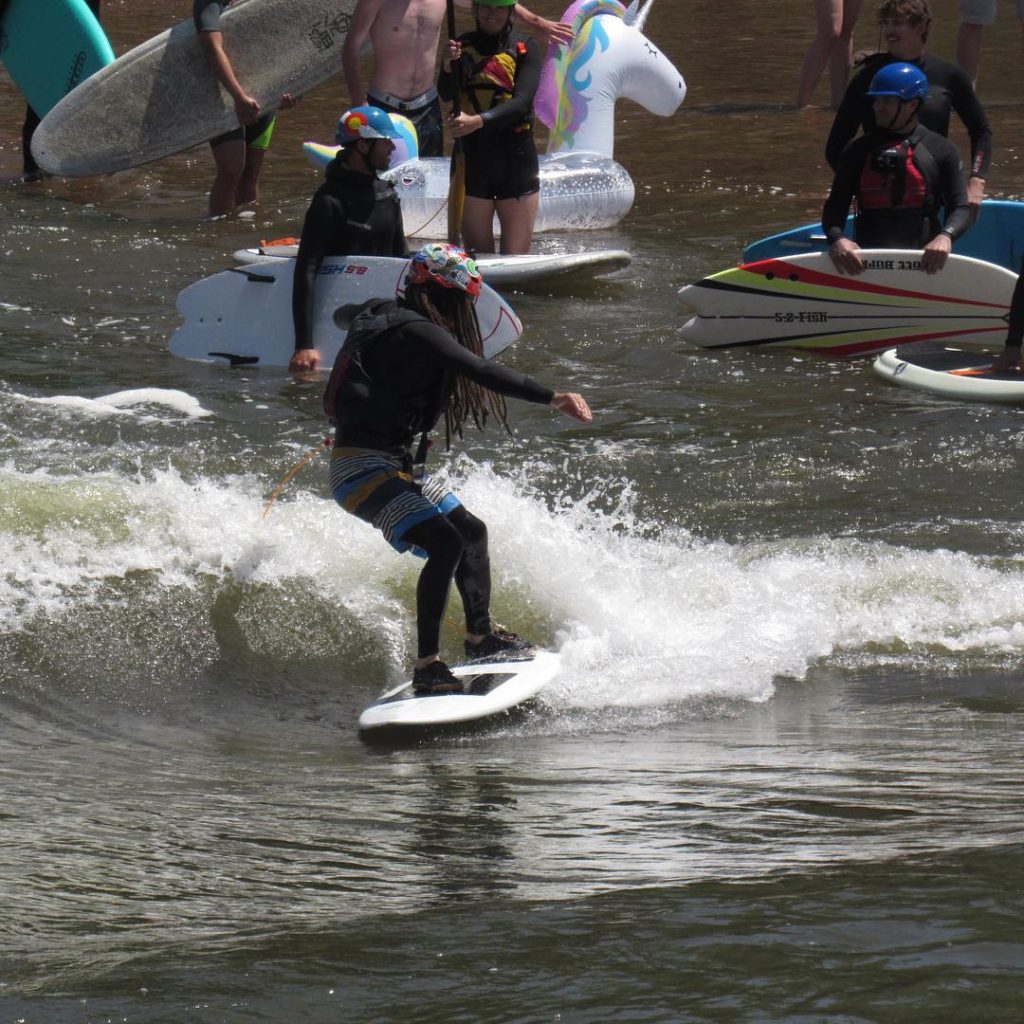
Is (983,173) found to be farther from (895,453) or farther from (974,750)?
(974,750)

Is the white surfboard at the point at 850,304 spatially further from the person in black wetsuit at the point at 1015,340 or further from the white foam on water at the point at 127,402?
the white foam on water at the point at 127,402

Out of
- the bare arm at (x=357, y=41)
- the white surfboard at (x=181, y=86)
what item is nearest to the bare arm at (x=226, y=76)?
the white surfboard at (x=181, y=86)

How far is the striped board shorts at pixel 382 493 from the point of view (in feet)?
16.3

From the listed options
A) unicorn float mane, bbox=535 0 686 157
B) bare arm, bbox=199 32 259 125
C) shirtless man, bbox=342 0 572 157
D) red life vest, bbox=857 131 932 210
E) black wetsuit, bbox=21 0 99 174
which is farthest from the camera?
black wetsuit, bbox=21 0 99 174

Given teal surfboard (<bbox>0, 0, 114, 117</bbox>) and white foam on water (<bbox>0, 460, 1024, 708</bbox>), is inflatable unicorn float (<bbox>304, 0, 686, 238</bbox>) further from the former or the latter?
white foam on water (<bbox>0, 460, 1024, 708</bbox>)

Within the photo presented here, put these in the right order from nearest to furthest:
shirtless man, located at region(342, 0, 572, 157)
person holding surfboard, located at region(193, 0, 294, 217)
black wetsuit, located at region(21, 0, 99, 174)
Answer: shirtless man, located at region(342, 0, 572, 157), person holding surfboard, located at region(193, 0, 294, 217), black wetsuit, located at region(21, 0, 99, 174)

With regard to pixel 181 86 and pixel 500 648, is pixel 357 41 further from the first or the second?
pixel 500 648

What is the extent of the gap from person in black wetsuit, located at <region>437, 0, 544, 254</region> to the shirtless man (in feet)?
1.60

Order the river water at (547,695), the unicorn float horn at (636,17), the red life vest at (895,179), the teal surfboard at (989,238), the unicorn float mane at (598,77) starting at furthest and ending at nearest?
the unicorn float horn at (636,17) → the unicorn float mane at (598,77) → the teal surfboard at (989,238) → the red life vest at (895,179) → the river water at (547,695)

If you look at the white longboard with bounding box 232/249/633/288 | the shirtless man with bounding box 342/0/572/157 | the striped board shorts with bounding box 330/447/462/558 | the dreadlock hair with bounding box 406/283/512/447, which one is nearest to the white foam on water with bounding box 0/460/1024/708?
the striped board shorts with bounding box 330/447/462/558

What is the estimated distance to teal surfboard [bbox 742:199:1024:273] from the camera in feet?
29.8

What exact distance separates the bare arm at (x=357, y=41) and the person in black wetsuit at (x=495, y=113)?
73 cm

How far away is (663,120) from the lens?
14461 millimetres

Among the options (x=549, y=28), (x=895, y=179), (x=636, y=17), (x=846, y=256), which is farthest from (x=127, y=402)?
(x=636, y=17)
